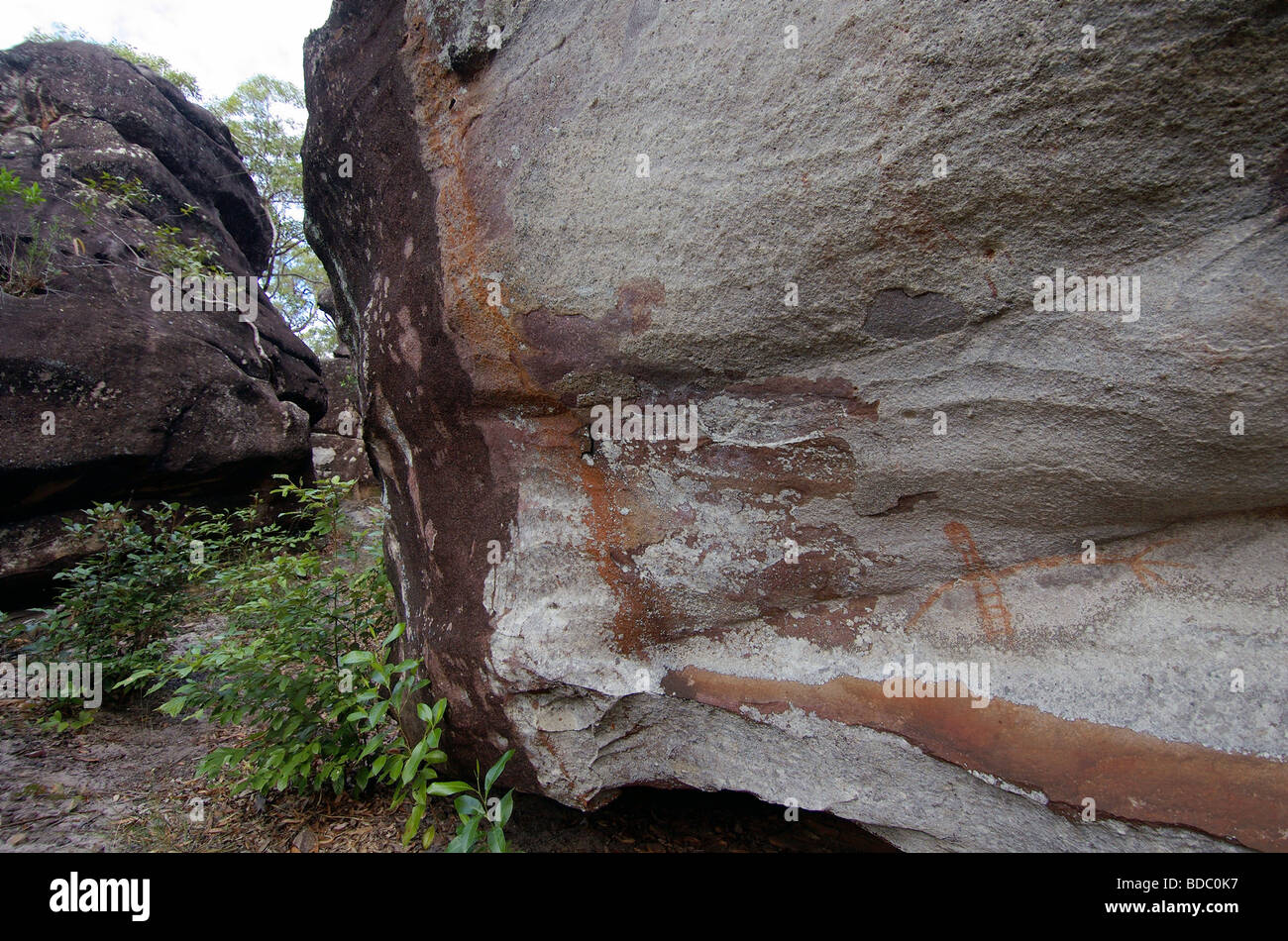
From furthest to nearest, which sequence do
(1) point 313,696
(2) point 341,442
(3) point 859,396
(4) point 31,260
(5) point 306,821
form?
(2) point 341,442 → (4) point 31,260 → (1) point 313,696 → (5) point 306,821 → (3) point 859,396

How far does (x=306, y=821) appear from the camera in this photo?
2564 mm

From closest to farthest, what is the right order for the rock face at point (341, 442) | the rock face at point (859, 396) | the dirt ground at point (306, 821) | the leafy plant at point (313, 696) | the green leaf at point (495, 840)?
the rock face at point (859, 396) < the green leaf at point (495, 840) < the leafy plant at point (313, 696) < the dirt ground at point (306, 821) < the rock face at point (341, 442)

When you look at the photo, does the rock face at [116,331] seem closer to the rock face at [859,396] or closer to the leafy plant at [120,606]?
the leafy plant at [120,606]

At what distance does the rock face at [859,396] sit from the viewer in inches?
58.7

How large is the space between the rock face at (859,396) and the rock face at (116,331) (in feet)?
11.9

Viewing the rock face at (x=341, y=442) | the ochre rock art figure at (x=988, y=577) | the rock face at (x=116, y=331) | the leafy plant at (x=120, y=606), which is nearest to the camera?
the ochre rock art figure at (x=988, y=577)

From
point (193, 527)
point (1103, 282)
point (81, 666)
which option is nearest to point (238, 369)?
point (193, 527)

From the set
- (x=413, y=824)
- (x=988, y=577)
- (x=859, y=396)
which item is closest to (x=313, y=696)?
(x=413, y=824)

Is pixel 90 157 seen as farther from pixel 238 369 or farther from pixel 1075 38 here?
pixel 1075 38

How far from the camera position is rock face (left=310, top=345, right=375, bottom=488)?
7941mm

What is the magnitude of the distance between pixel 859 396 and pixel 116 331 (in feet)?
18.6

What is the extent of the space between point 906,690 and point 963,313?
3.56ft

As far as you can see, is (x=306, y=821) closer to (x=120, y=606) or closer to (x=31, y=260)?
(x=120, y=606)

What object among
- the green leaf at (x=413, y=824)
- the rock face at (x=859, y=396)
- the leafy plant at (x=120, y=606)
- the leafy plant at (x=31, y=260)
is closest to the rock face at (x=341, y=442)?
the leafy plant at (x=31, y=260)
